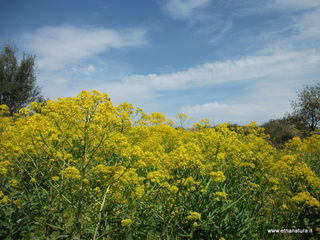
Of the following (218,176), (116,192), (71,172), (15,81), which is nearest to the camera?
(71,172)

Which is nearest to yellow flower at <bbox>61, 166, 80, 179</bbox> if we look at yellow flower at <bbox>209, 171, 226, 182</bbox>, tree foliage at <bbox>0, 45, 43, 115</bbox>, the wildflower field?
the wildflower field

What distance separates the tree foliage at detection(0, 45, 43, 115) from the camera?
984 inches

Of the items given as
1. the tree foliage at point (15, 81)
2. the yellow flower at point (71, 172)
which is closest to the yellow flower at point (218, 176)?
the yellow flower at point (71, 172)

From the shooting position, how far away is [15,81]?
83.8 feet

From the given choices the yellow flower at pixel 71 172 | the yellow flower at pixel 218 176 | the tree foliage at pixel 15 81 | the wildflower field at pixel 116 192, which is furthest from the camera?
the tree foliage at pixel 15 81

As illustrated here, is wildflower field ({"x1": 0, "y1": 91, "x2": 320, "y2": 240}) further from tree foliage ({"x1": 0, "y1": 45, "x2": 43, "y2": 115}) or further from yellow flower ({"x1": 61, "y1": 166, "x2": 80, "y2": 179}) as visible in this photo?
tree foliage ({"x1": 0, "y1": 45, "x2": 43, "y2": 115})

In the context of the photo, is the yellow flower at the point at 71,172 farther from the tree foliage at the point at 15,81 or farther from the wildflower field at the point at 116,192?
the tree foliage at the point at 15,81

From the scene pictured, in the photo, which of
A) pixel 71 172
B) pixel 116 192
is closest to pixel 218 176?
pixel 116 192

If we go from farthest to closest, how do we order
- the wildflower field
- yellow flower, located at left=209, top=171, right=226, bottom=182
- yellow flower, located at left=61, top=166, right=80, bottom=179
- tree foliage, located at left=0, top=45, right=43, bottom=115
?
1. tree foliage, located at left=0, top=45, right=43, bottom=115
2. yellow flower, located at left=209, top=171, right=226, bottom=182
3. the wildflower field
4. yellow flower, located at left=61, top=166, right=80, bottom=179

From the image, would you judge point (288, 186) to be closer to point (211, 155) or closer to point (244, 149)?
point (244, 149)

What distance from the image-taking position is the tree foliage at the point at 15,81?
24981 millimetres

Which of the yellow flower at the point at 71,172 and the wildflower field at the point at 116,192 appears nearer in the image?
the yellow flower at the point at 71,172

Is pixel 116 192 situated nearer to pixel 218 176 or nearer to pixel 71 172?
pixel 71 172

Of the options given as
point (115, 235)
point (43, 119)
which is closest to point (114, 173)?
point (115, 235)
